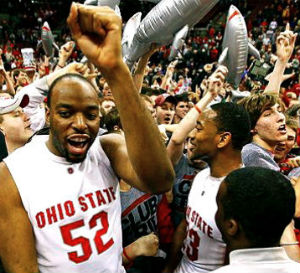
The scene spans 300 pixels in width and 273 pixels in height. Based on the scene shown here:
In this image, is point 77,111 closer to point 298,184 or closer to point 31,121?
point 298,184

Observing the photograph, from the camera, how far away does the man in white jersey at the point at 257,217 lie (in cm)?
113

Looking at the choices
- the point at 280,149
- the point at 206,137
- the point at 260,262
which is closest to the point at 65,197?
the point at 260,262

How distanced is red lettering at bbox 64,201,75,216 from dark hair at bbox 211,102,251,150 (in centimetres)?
88

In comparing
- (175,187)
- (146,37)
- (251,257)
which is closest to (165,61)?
(146,37)

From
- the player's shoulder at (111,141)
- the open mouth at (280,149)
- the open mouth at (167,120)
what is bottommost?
the open mouth at (167,120)

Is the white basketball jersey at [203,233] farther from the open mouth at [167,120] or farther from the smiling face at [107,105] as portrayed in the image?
the open mouth at [167,120]

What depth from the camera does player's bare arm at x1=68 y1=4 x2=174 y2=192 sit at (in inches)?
42.8

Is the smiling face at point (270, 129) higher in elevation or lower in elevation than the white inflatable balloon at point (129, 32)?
lower

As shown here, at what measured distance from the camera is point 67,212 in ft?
4.58

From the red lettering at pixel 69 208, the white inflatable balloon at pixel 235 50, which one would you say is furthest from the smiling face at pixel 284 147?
the red lettering at pixel 69 208

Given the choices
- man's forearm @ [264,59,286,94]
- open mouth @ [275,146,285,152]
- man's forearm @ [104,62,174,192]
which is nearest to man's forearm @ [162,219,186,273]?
man's forearm @ [104,62,174,192]

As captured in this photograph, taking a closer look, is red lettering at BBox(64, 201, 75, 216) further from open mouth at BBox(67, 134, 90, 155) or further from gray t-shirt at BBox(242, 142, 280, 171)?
gray t-shirt at BBox(242, 142, 280, 171)

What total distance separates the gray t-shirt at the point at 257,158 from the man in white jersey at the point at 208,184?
8.8 inches

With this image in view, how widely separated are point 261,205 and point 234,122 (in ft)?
2.85
